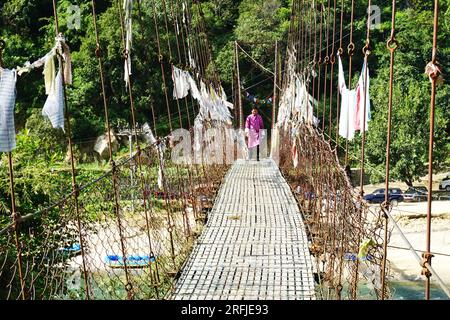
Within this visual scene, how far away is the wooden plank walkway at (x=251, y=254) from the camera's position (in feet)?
7.16

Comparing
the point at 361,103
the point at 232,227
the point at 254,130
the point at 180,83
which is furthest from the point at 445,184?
the point at 361,103

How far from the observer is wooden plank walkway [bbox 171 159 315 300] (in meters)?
2.18

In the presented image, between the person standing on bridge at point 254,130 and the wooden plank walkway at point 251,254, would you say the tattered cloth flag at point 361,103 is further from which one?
the person standing on bridge at point 254,130

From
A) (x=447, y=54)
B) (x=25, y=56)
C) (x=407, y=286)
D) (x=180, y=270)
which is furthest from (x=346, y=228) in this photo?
(x=25, y=56)

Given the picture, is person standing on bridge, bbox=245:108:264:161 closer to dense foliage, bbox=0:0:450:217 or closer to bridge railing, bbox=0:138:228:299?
bridge railing, bbox=0:138:228:299

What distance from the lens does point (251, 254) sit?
262 cm

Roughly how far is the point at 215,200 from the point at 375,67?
42.9ft

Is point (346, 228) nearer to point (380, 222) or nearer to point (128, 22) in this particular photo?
point (380, 222)

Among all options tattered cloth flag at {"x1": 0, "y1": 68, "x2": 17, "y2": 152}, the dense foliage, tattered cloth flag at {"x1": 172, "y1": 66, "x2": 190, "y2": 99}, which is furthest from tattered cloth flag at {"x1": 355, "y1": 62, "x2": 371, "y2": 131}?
the dense foliage

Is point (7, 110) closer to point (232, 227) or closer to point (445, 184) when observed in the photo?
point (232, 227)

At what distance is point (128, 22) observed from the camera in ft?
8.63

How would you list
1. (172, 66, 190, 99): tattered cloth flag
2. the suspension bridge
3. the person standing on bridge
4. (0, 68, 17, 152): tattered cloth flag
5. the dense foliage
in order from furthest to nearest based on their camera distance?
the dense foliage → the person standing on bridge → (172, 66, 190, 99): tattered cloth flag → the suspension bridge → (0, 68, 17, 152): tattered cloth flag

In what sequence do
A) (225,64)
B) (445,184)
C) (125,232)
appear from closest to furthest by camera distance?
(125,232) → (445,184) → (225,64)

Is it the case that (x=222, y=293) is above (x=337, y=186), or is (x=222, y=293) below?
below
